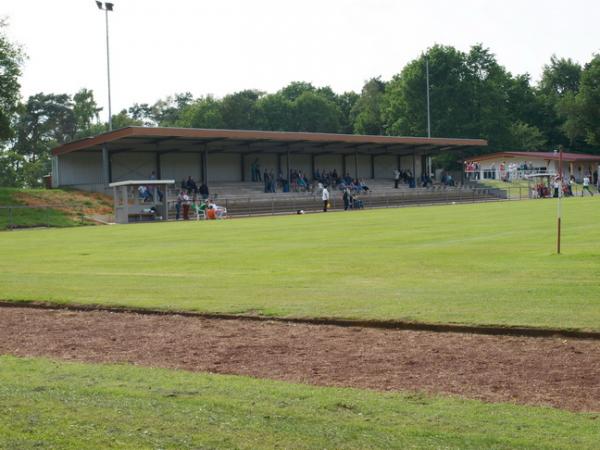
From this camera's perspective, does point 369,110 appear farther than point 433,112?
Yes

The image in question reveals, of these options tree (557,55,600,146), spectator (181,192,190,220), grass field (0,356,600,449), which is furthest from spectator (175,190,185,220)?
tree (557,55,600,146)

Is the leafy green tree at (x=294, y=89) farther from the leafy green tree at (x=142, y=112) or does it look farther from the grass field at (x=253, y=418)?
the grass field at (x=253, y=418)

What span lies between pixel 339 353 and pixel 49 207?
1733 inches

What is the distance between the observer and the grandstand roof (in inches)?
2267

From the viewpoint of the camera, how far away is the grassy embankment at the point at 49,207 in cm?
4656

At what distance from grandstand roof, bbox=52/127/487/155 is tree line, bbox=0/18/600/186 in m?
28.5

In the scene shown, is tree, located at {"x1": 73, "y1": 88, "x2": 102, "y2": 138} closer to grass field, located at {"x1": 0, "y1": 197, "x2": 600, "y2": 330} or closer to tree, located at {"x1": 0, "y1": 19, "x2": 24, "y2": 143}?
tree, located at {"x1": 0, "y1": 19, "x2": 24, "y2": 143}

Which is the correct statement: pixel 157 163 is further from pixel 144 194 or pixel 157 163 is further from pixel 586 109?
pixel 586 109

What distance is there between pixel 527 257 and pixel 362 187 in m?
53.4

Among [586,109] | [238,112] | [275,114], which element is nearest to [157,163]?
[238,112]

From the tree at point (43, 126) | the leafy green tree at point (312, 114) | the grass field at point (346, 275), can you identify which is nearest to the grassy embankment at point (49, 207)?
the grass field at point (346, 275)

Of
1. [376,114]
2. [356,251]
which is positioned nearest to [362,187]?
[356,251]

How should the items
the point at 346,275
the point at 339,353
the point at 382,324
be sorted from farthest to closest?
the point at 346,275 < the point at 382,324 < the point at 339,353

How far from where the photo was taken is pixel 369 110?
12788 centimetres
